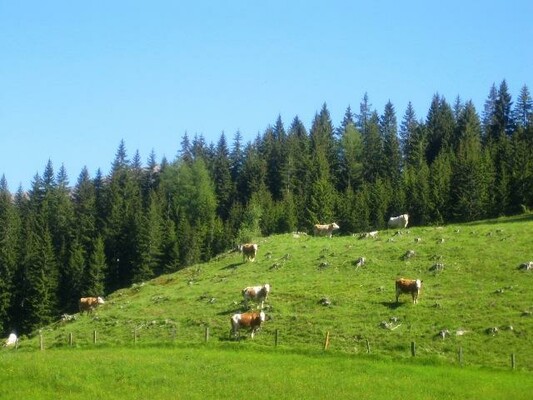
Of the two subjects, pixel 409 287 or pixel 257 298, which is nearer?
pixel 409 287

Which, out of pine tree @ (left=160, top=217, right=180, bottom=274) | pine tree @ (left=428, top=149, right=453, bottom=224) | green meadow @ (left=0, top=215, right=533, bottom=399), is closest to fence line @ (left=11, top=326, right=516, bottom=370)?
green meadow @ (left=0, top=215, right=533, bottom=399)

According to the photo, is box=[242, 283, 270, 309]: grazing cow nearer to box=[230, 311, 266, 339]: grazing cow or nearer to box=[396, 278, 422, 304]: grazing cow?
box=[230, 311, 266, 339]: grazing cow

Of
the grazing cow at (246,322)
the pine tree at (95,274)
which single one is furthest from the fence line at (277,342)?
the pine tree at (95,274)

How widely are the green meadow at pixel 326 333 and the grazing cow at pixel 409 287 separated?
0.53 meters

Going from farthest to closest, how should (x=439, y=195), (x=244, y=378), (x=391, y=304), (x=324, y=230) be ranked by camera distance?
(x=439, y=195), (x=324, y=230), (x=391, y=304), (x=244, y=378)

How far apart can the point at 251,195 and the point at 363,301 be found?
93.3 meters

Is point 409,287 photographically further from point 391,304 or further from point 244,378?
point 244,378

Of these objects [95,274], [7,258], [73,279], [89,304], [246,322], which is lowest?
[246,322]

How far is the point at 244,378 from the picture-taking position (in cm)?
3291

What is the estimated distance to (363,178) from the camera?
137500 millimetres

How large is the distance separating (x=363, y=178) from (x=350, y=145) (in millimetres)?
7208

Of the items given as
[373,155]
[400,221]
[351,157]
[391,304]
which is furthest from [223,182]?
[391,304]

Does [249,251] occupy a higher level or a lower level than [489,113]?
lower

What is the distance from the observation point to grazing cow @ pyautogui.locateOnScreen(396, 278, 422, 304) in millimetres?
43241
